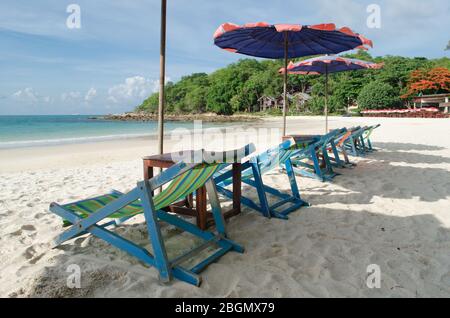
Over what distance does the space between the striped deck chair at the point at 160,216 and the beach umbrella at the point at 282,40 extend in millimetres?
2623

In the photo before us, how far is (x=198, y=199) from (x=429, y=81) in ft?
149

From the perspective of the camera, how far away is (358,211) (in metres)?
3.21

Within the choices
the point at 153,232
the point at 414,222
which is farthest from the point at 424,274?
the point at 153,232

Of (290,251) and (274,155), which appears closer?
(290,251)

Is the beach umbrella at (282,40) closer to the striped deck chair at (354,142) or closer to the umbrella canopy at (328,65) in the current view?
the umbrella canopy at (328,65)

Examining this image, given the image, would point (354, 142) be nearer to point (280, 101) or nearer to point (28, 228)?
point (28, 228)

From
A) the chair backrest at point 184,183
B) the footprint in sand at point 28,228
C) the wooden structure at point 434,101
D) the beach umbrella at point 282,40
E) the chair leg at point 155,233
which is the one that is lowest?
the footprint in sand at point 28,228

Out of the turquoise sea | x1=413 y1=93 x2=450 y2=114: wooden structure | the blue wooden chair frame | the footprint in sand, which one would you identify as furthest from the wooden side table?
x1=413 y1=93 x2=450 y2=114: wooden structure

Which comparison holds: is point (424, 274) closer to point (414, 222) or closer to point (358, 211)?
point (414, 222)

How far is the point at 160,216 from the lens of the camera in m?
2.45

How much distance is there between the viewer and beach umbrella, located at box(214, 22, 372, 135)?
174 inches

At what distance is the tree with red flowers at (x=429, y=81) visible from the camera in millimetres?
38875

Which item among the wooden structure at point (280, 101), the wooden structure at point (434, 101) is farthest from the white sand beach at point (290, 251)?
the wooden structure at point (280, 101)

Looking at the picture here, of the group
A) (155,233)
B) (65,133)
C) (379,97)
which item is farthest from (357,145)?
(379,97)
